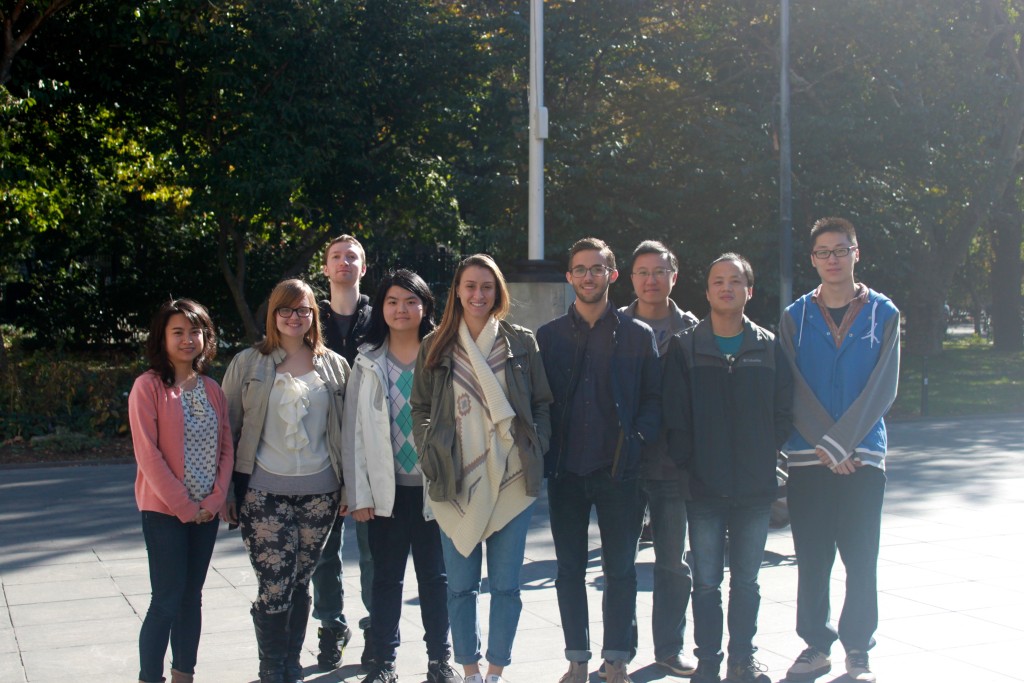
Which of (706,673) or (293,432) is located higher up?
(293,432)

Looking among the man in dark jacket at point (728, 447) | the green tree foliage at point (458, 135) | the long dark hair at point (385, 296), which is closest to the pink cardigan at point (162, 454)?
the long dark hair at point (385, 296)

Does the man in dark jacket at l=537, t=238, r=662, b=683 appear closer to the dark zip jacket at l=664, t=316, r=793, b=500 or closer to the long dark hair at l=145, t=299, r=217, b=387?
the dark zip jacket at l=664, t=316, r=793, b=500

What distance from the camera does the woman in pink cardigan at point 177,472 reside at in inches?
175

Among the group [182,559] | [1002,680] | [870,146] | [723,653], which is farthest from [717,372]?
[870,146]

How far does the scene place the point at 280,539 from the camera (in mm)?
4691

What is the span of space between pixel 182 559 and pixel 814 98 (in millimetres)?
19156

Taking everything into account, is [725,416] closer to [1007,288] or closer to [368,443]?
[368,443]

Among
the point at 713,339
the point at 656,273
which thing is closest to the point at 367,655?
the point at 713,339

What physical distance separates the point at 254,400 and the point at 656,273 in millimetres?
2059

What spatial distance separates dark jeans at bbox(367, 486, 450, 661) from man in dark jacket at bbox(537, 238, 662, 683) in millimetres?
565

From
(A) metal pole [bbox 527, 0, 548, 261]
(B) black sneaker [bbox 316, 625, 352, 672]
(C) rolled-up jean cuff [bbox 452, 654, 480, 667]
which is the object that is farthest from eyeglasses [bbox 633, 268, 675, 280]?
(A) metal pole [bbox 527, 0, 548, 261]

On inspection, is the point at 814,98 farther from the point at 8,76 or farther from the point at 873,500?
the point at 873,500

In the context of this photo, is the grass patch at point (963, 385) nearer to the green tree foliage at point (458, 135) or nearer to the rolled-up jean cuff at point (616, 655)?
the green tree foliage at point (458, 135)

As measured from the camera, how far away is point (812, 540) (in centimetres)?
509
